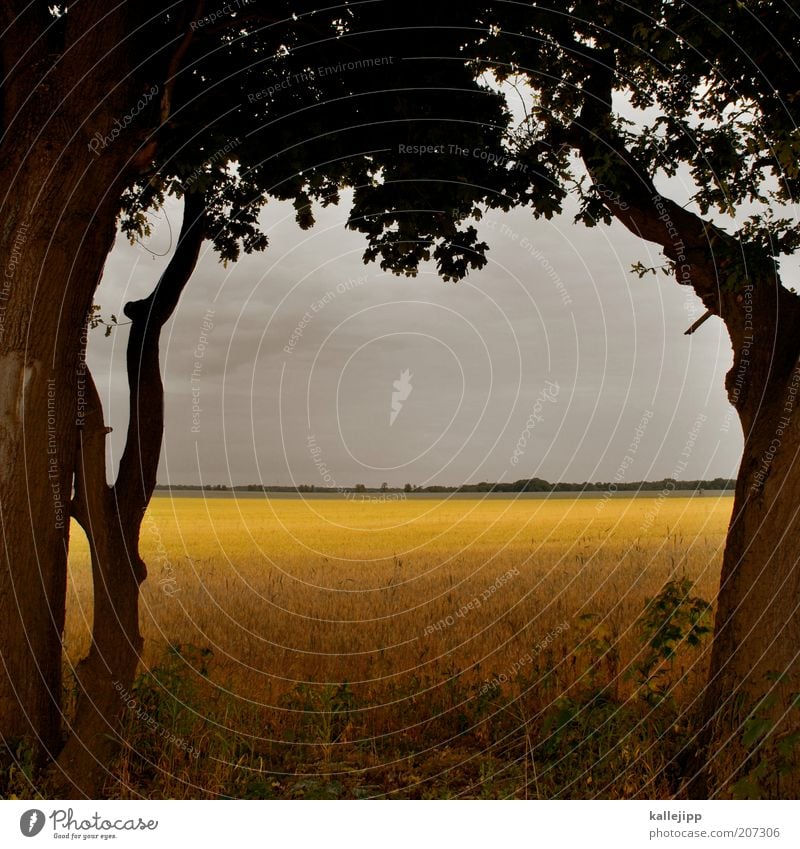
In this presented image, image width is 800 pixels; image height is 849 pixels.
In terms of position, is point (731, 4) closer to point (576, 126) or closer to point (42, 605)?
point (576, 126)

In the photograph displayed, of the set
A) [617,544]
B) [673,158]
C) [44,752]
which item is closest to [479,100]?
[673,158]

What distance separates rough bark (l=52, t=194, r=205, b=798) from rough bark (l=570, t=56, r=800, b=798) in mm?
5320

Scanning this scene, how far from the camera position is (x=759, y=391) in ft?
25.2

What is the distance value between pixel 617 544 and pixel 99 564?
1989 cm

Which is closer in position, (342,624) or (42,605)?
(42,605)

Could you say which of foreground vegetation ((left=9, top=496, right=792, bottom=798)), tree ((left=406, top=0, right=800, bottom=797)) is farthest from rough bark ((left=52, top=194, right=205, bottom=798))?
tree ((left=406, top=0, right=800, bottom=797))

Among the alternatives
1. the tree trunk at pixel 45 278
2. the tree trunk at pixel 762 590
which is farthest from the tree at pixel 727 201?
the tree trunk at pixel 45 278

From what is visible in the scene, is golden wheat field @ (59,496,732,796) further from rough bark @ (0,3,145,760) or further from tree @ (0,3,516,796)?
rough bark @ (0,3,145,760)

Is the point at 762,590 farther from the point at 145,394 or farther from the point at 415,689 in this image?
the point at 145,394

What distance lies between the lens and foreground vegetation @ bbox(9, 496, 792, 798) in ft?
23.5

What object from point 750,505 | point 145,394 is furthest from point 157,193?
point 750,505

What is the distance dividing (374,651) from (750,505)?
5.67 meters
